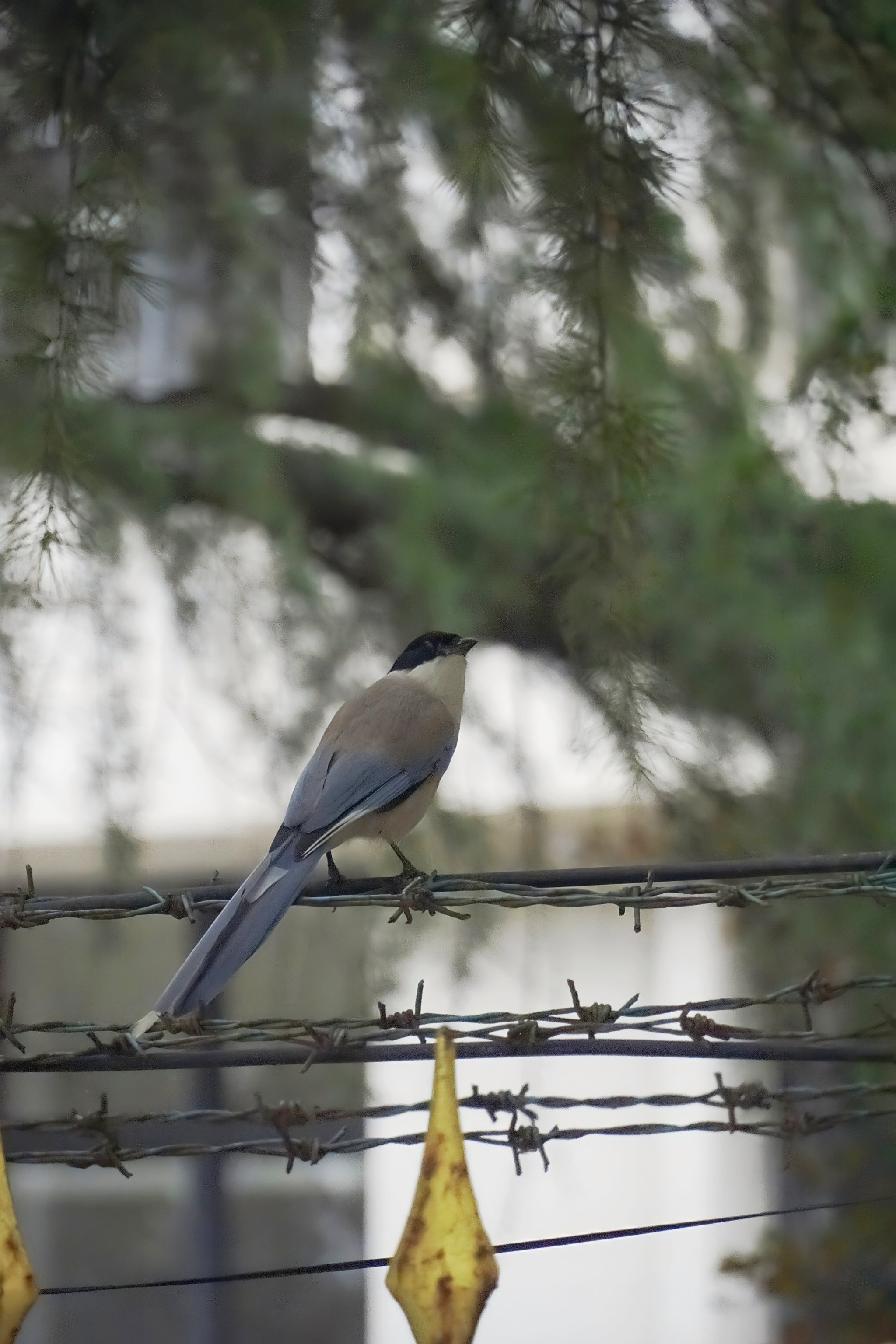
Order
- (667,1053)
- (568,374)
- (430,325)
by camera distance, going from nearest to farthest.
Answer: (667,1053)
(568,374)
(430,325)

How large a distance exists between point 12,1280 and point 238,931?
0.46 metres

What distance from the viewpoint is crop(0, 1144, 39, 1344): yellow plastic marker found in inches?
30.1

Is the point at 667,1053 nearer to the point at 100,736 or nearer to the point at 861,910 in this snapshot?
the point at 100,736

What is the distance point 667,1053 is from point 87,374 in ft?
4.26

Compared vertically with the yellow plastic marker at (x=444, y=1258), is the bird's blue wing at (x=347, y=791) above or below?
above

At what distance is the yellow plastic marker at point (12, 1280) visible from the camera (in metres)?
0.77

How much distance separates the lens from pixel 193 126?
7.43 ft

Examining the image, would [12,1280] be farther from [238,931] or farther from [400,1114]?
[238,931]

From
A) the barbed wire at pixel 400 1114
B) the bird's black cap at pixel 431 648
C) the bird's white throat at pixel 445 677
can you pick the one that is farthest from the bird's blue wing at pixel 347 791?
the barbed wire at pixel 400 1114

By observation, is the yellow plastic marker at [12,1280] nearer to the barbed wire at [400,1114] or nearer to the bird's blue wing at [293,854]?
the barbed wire at [400,1114]

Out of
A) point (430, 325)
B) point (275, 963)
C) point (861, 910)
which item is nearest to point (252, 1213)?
point (275, 963)

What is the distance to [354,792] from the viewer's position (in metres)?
1.54

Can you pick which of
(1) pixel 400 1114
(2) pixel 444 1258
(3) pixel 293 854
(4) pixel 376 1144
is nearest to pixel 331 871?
(3) pixel 293 854

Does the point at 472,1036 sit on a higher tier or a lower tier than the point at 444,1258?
higher
